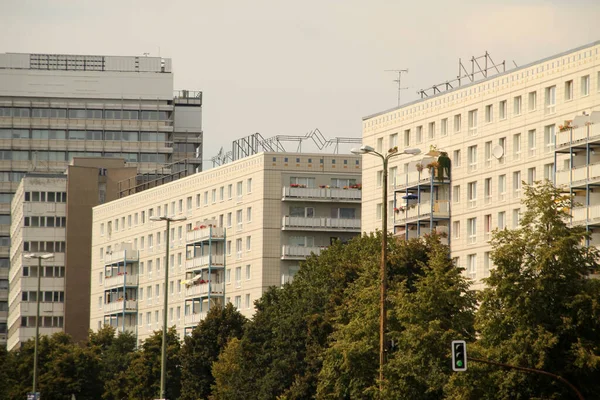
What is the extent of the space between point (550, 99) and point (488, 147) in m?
8.29

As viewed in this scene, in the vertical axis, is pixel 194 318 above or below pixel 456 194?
below

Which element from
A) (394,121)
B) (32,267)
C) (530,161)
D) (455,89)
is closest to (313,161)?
(394,121)

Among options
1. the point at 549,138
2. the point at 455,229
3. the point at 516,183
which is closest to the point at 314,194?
the point at 455,229

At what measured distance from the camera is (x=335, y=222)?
135500 mm

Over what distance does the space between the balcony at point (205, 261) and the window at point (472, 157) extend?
44358 millimetres

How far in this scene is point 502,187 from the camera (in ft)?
328

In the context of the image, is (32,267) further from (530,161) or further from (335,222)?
(530,161)

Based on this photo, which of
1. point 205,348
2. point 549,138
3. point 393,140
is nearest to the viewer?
point 549,138

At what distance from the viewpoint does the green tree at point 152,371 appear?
12319 centimetres

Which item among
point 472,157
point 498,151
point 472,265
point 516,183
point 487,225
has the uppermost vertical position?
point 472,157

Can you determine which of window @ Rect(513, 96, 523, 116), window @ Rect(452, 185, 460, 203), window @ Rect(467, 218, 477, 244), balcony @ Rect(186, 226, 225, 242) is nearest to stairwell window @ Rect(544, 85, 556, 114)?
window @ Rect(513, 96, 523, 116)

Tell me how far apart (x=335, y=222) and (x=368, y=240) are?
39.3m

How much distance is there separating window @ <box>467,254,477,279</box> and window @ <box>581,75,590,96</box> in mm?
15668

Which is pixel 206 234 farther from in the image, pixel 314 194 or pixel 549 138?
pixel 549 138
